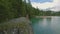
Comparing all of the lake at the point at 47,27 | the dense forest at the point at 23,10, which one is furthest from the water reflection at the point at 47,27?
the dense forest at the point at 23,10

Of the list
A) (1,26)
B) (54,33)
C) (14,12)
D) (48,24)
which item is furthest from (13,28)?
(48,24)

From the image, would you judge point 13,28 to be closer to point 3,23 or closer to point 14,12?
point 3,23

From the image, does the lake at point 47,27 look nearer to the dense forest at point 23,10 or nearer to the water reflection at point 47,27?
the water reflection at point 47,27

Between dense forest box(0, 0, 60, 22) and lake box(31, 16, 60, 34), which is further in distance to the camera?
lake box(31, 16, 60, 34)

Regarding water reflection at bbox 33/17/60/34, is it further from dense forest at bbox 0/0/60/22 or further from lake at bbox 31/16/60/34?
dense forest at bbox 0/0/60/22

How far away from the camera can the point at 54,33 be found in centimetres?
307

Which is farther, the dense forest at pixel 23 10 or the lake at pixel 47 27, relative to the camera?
the lake at pixel 47 27

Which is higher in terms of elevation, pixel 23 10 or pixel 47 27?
pixel 23 10

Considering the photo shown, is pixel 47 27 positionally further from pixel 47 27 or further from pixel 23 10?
pixel 23 10

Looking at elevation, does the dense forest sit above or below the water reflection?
above

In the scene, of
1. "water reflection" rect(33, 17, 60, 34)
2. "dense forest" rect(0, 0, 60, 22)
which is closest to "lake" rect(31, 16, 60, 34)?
"water reflection" rect(33, 17, 60, 34)

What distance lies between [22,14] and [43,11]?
344 mm

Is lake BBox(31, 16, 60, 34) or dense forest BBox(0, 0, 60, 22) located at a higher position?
dense forest BBox(0, 0, 60, 22)

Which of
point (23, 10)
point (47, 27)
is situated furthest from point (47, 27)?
point (23, 10)
